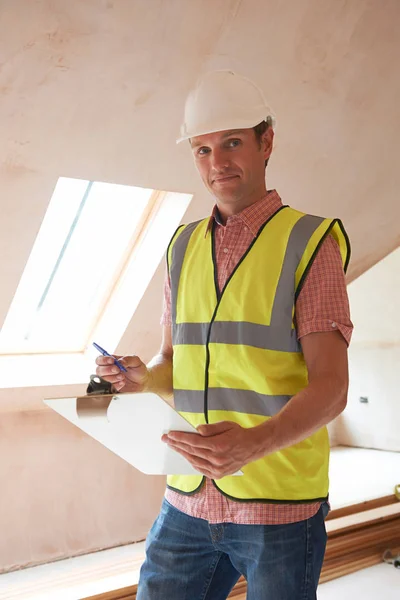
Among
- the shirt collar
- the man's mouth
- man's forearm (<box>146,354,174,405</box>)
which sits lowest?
man's forearm (<box>146,354,174,405</box>)

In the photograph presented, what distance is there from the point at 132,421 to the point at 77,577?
214 centimetres

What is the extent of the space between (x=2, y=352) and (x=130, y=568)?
1.16 m

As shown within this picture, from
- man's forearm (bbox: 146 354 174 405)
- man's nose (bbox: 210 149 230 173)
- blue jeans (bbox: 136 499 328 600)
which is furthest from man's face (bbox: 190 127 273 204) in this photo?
blue jeans (bbox: 136 499 328 600)

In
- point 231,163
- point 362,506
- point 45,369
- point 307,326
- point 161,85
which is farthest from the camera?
point 362,506

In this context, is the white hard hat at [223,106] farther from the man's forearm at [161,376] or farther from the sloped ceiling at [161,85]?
the sloped ceiling at [161,85]

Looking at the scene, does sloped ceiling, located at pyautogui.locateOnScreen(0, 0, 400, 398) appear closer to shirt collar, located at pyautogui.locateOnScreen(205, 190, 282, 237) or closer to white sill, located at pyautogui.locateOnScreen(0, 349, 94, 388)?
white sill, located at pyautogui.locateOnScreen(0, 349, 94, 388)

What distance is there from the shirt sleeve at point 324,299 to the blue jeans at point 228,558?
38cm

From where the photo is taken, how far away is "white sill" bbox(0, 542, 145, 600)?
9.65 feet

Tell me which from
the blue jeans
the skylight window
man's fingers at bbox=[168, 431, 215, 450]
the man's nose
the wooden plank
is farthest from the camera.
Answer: the wooden plank

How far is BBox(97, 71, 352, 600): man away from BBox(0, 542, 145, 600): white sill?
4.95ft

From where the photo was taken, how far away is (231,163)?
1558 mm

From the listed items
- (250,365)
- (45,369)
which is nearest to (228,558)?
(250,365)

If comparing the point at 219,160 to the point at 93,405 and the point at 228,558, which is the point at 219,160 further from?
the point at 228,558

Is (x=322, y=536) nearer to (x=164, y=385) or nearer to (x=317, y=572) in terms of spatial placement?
(x=317, y=572)
